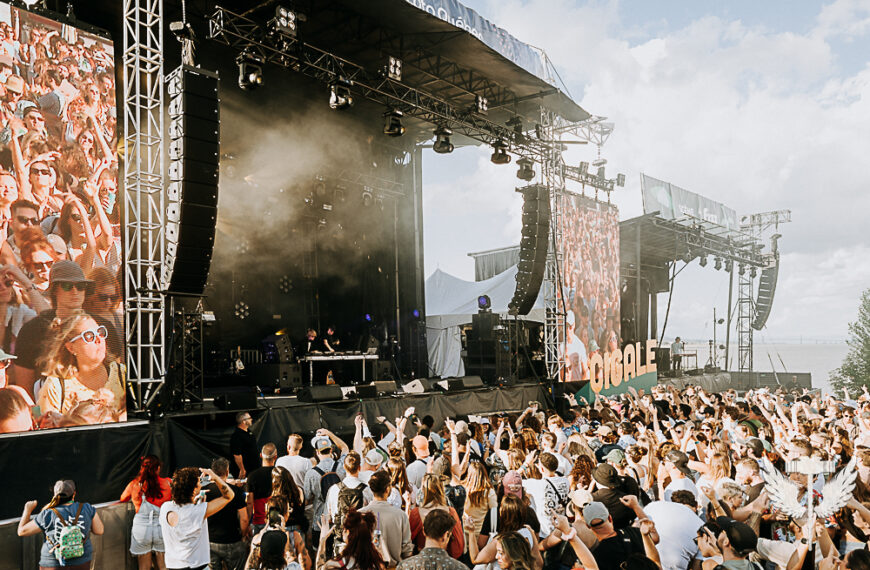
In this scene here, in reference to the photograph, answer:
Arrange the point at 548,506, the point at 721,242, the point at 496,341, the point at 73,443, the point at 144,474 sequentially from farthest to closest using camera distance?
the point at 721,242
the point at 496,341
the point at 73,443
the point at 144,474
the point at 548,506

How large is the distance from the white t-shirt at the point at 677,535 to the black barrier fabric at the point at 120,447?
5468 mm

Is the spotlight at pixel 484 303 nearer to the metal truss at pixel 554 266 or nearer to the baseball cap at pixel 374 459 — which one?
the metal truss at pixel 554 266

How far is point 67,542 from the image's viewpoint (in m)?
4.47

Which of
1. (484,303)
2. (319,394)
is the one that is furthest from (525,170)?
(319,394)

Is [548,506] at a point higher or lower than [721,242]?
lower

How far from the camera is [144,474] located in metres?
5.27

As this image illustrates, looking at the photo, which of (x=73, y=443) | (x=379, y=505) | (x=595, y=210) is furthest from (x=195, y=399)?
(x=595, y=210)

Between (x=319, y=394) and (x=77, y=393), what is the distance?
354cm

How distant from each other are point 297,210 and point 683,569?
13136 millimetres

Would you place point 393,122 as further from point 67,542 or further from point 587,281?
point 67,542

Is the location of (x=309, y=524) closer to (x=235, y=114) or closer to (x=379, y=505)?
(x=379, y=505)

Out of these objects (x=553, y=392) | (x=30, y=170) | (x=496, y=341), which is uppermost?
(x=30, y=170)

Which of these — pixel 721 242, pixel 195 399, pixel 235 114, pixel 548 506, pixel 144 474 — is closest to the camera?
pixel 548 506

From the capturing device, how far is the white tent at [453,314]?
760 inches
